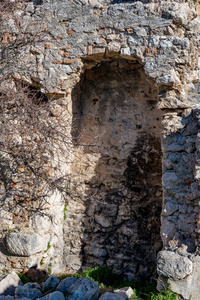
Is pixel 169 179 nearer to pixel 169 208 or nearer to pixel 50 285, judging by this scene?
pixel 169 208

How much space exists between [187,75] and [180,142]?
0.90 meters

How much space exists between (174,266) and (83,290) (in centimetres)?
95

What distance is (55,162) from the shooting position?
4426mm

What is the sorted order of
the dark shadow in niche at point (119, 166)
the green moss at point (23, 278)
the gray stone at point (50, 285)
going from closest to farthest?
1. the gray stone at point (50, 285)
2. the green moss at point (23, 278)
3. the dark shadow in niche at point (119, 166)

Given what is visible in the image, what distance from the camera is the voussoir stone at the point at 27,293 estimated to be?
3.36 meters

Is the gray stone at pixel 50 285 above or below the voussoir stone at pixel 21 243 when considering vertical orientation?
below

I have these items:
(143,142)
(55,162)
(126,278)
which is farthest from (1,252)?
(143,142)

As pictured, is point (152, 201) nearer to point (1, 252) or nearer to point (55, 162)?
point (55, 162)

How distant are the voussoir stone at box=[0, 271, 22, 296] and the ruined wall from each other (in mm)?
343

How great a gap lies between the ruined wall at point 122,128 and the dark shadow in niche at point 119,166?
0.05 ft

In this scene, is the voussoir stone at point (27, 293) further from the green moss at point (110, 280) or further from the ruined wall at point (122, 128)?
the green moss at point (110, 280)

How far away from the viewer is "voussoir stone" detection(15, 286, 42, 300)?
336 centimetres

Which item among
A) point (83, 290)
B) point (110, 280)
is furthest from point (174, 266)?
point (110, 280)

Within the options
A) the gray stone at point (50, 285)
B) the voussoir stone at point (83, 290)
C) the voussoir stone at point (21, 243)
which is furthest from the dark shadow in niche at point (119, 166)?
the voussoir stone at point (83, 290)
